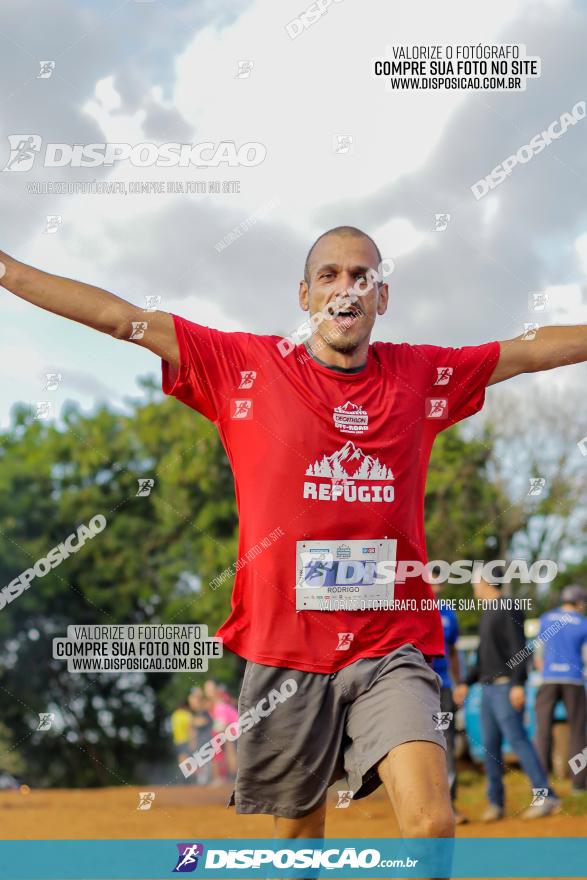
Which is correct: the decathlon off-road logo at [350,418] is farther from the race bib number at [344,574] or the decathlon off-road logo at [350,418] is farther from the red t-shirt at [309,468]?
the race bib number at [344,574]

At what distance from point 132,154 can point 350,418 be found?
10.4 ft

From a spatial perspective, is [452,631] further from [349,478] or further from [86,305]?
[86,305]

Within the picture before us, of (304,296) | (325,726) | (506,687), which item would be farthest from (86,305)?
(506,687)

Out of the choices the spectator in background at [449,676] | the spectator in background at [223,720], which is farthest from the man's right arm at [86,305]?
the spectator in background at [223,720]

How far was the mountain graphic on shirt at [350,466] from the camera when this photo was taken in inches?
140

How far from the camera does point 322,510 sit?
139 inches

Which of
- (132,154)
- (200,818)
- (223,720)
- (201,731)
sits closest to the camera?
(132,154)

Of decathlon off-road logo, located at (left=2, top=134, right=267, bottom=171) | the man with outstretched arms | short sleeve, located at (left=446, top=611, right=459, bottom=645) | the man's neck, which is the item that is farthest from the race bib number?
short sleeve, located at (left=446, top=611, right=459, bottom=645)

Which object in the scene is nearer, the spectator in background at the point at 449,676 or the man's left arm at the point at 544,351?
the man's left arm at the point at 544,351

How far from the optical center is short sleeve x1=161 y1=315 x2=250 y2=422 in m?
3.70

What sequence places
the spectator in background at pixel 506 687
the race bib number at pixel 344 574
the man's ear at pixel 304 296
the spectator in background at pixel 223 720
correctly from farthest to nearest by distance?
the spectator in background at pixel 223 720 → the spectator in background at pixel 506 687 → the man's ear at pixel 304 296 → the race bib number at pixel 344 574

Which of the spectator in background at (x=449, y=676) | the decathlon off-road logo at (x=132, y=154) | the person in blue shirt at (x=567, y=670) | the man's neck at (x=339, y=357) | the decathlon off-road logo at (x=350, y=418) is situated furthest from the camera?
the person in blue shirt at (x=567, y=670)

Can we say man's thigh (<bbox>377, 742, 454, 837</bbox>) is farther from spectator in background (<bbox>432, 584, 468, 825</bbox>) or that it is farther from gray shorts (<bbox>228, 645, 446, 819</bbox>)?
spectator in background (<bbox>432, 584, 468, 825</bbox>)

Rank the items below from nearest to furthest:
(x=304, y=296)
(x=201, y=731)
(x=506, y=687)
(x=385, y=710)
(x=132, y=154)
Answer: (x=385, y=710) → (x=304, y=296) → (x=132, y=154) → (x=506, y=687) → (x=201, y=731)
